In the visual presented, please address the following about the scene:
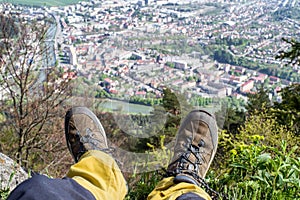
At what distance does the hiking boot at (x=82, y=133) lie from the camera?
6.66ft

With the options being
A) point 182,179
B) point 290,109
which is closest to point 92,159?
point 182,179

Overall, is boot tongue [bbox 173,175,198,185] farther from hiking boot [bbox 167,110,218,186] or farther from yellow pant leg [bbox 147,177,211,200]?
hiking boot [bbox 167,110,218,186]

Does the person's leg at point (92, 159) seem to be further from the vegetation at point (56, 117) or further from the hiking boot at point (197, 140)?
the hiking boot at point (197, 140)

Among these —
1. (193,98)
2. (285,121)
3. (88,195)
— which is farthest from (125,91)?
(285,121)

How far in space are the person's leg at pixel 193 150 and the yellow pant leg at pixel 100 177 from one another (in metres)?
0.19

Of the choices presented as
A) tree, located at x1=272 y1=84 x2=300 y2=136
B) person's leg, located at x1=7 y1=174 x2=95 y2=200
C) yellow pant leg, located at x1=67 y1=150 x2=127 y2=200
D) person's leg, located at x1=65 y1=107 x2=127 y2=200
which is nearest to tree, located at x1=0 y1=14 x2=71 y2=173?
tree, located at x1=272 y1=84 x2=300 y2=136

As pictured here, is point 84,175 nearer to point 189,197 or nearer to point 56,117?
point 189,197

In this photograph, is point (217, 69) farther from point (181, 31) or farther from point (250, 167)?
point (250, 167)

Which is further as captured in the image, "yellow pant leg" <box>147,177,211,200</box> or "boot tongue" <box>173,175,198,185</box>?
"boot tongue" <box>173,175,198,185</box>

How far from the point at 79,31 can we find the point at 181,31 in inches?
108

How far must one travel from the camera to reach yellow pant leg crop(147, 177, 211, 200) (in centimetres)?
147

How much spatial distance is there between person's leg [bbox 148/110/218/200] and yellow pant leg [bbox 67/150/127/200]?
193 millimetres

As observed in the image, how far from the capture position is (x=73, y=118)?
7.48 ft

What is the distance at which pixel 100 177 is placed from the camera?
1.57m
